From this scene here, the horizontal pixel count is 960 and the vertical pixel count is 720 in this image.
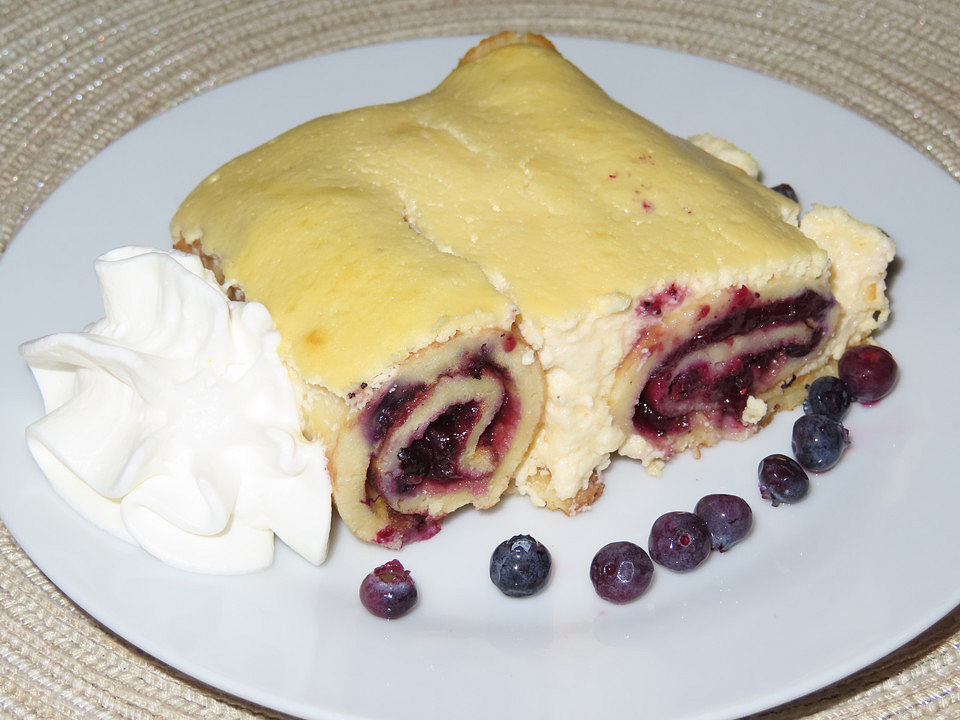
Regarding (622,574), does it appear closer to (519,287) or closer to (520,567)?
(520,567)

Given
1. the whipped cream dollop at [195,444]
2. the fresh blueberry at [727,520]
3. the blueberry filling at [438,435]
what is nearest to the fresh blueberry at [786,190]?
the fresh blueberry at [727,520]

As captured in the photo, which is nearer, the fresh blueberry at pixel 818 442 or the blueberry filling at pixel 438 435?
the blueberry filling at pixel 438 435

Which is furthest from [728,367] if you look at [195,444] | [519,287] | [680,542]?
[195,444]

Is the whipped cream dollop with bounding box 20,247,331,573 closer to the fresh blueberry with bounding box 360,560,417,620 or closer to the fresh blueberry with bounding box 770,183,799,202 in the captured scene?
the fresh blueberry with bounding box 360,560,417,620

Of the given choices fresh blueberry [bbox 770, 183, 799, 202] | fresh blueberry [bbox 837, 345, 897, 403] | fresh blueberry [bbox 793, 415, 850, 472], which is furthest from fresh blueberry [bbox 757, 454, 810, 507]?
fresh blueberry [bbox 770, 183, 799, 202]

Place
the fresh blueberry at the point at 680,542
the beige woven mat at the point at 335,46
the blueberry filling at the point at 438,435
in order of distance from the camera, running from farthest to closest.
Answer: the beige woven mat at the point at 335,46 < the fresh blueberry at the point at 680,542 < the blueberry filling at the point at 438,435

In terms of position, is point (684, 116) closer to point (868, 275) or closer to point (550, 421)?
point (868, 275)

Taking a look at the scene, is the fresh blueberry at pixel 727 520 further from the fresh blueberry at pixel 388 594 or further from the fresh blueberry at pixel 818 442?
the fresh blueberry at pixel 388 594

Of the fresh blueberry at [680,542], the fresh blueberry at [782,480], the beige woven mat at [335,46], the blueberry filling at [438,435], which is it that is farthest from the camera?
the beige woven mat at [335,46]
